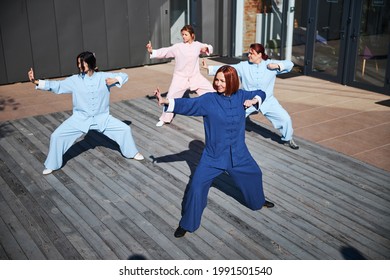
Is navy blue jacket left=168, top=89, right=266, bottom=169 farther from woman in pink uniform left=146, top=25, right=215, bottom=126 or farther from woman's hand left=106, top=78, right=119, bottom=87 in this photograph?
woman in pink uniform left=146, top=25, right=215, bottom=126

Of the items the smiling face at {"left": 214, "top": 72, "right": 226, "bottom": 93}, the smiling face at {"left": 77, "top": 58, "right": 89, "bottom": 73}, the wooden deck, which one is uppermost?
the smiling face at {"left": 214, "top": 72, "right": 226, "bottom": 93}

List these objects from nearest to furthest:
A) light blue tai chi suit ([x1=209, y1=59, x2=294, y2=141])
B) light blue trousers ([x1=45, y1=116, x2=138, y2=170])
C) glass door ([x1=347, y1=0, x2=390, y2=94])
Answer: light blue trousers ([x1=45, y1=116, x2=138, y2=170]) < light blue tai chi suit ([x1=209, y1=59, x2=294, y2=141]) < glass door ([x1=347, y1=0, x2=390, y2=94])

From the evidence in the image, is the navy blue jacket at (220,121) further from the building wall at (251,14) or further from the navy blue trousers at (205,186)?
the building wall at (251,14)

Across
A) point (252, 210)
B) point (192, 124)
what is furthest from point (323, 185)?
point (192, 124)

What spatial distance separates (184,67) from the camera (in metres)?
8.73

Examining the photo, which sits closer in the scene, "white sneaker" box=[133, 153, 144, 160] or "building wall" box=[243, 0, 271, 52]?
"white sneaker" box=[133, 153, 144, 160]

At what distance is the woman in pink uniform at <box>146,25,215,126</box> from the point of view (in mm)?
8656

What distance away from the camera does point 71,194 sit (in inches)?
244

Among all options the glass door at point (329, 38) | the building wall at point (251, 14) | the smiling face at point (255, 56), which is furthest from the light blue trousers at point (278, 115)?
the building wall at point (251, 14)

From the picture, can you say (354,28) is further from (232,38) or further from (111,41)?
(111,41)

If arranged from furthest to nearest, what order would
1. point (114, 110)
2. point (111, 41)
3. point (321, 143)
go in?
1. point (111, 41)
2. point (114, 110)
3. point (321, 143)

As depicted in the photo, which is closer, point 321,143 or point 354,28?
point 321,143

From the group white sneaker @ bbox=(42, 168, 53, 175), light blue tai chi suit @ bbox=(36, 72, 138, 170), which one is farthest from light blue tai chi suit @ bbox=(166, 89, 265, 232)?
white sneaker @ bbox=(42, 168, 53, 175)

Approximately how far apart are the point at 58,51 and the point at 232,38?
5.03 metres
